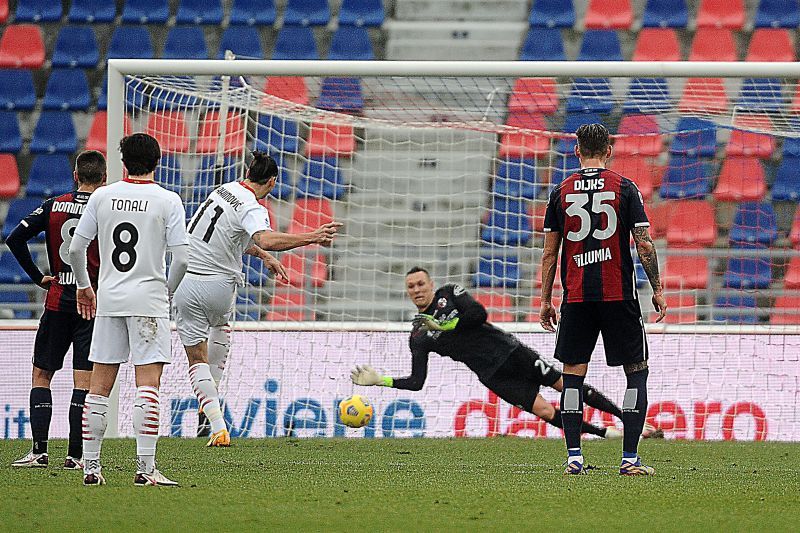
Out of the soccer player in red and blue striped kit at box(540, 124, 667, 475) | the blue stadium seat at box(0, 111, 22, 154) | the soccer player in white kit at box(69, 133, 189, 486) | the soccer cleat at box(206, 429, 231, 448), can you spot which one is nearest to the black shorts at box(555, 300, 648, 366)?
the soccer player in red and blue striped kit at box(540, 124, 667, 475)

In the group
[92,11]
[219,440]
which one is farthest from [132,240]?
[92,11]

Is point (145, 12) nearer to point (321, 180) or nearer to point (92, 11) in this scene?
point (92, 11)

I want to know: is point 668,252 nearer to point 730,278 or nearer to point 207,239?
point 730,278

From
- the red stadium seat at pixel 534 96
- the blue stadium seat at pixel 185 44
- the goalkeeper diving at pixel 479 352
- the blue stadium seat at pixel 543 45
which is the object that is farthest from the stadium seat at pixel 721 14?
the goalkeeper diving at pixel 479 352

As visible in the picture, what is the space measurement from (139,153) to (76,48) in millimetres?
10501

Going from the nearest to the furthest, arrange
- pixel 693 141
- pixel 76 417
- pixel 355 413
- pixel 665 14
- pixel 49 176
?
pixel 76 417 → pixel 355 413 → pixel 693 141 → pixel 49 176 → pixel 665 14

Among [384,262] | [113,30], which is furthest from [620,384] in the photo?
[113,30]

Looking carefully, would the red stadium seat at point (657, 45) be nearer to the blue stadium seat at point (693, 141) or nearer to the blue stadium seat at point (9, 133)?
the blue stadium seat at point (693, 141)

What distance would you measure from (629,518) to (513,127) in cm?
653

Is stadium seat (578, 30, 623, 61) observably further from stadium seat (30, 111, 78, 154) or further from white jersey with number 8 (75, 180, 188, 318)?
white jersey with number 8 (75, 180, 188, 318)

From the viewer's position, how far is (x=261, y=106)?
32.2ft

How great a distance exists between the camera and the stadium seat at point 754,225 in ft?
38.7

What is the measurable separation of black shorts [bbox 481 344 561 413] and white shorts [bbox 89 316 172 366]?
359 centimetres

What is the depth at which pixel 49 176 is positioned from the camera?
45.8ft
